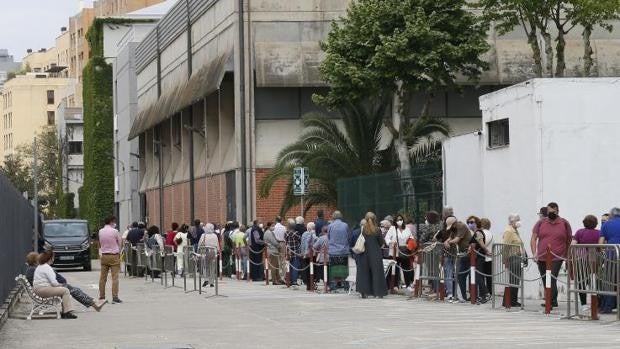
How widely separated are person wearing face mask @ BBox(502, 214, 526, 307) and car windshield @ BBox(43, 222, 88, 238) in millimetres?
35922

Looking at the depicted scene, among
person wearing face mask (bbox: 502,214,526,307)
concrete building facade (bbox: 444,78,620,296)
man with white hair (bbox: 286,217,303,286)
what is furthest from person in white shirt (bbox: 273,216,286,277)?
person wearing face mask (bbox: 502,214,526,307)

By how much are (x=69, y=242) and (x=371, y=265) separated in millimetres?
30744

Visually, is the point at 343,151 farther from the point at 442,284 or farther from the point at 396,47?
the point at 442,284

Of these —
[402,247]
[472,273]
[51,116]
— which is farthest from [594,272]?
[51,116]

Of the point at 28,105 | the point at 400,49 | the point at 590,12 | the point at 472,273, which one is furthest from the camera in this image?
the point at 28,105

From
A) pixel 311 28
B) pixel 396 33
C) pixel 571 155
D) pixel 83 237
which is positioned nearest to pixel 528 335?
pixel 571 155

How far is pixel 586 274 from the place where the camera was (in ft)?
77.3

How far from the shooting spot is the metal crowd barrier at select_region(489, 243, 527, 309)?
86.2 feet

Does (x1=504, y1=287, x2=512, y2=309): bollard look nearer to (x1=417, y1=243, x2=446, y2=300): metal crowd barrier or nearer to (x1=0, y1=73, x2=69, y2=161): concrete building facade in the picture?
(x1=417, y1=243, x2=446, y2=300): metal crowd barrier

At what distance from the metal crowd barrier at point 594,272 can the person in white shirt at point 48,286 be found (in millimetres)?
8455

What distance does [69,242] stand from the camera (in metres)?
60.3

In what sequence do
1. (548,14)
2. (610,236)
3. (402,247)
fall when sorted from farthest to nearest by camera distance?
(548,14)
(402,247)
(610,236)

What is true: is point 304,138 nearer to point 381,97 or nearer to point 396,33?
point 381,97

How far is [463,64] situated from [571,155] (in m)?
16.6
